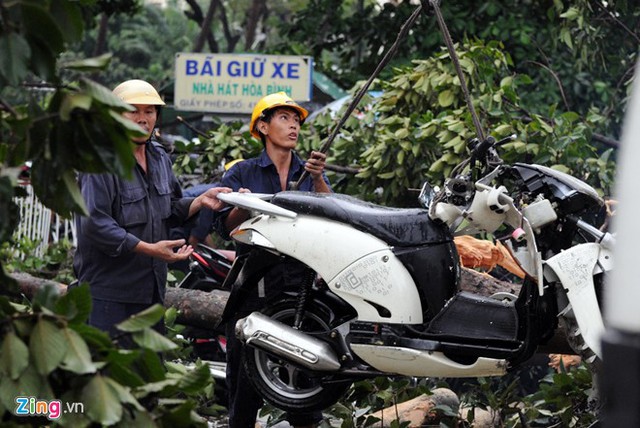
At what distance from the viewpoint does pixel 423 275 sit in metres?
6.05

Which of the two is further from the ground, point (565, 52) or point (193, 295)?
point (565, 52)

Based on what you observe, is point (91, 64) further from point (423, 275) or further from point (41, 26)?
point (423, 275)

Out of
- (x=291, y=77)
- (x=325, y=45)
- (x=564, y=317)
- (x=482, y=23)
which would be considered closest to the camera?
(x=564, y=317)

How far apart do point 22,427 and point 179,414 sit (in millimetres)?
480

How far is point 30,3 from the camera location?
357cm

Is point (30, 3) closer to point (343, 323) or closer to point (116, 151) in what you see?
point (116, 151)

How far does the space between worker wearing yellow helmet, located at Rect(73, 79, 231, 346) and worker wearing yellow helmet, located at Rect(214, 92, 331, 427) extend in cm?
47

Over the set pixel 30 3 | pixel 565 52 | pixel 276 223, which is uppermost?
pixel 565 52

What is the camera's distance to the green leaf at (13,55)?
3.55m

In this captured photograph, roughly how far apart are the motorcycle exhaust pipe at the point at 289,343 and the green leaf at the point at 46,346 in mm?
2433

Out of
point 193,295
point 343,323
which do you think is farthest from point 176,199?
point 193,295

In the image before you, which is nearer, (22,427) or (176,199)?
(22,427)
